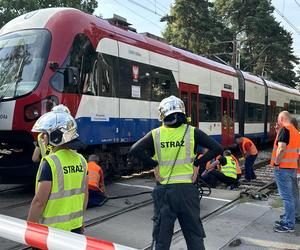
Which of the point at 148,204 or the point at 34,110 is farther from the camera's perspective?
the point at 148,204

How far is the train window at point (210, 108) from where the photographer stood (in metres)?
14.8

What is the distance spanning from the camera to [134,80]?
35.7 feet

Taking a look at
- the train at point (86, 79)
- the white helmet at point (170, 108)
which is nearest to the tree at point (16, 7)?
the train at point (86, 79)

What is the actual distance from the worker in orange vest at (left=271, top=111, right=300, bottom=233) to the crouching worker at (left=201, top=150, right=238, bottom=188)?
368 cm

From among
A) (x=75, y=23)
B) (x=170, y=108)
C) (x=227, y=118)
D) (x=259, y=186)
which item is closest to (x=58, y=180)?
(x=170, y=108)

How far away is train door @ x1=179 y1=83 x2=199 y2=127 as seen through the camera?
13.4 metres

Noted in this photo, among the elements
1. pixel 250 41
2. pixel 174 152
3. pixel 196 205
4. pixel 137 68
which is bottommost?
pixel 196 205

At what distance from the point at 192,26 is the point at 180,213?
42537 mm

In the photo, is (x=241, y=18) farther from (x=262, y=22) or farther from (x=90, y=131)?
(x=90, y=131)

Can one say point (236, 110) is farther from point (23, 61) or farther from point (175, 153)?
point (175, 153)

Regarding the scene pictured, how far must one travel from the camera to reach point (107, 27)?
32.8 feet

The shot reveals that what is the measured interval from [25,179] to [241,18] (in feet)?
158

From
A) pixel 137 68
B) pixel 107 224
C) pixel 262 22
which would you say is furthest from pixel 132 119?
pixel 262 22

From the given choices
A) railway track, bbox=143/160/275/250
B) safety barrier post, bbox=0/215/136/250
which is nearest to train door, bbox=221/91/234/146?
railway track, bbox=143/160/275/250
